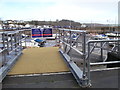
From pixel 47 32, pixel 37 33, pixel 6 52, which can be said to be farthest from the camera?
pixel 47 32

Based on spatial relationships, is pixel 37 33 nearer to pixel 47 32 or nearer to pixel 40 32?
pixel 40 32

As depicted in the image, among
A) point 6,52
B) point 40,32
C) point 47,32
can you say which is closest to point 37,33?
point 40,32

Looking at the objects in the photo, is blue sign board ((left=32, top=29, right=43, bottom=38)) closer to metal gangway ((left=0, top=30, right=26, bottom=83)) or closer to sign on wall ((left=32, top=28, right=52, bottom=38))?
sign on wall ((left=32, top=28, right=52, bottom=38))

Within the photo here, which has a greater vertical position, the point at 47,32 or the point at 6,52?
the point at 47,32

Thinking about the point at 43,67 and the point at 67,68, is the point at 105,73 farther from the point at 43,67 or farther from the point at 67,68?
the point at 43,67

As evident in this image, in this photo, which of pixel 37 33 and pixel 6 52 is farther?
pixel 37 33

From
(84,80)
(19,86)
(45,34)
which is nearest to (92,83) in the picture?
(84,80)

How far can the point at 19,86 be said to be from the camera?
9.20ft

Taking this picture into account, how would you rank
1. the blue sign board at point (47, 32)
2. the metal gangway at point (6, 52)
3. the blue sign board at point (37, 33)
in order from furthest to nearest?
the blue sign board at point (47, 32) < the blue sign board at point (37, 33) < the metal gangway at point (6, 52)

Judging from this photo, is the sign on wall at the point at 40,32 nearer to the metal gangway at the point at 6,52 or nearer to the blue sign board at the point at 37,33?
the blue sign board at the point at 37,33

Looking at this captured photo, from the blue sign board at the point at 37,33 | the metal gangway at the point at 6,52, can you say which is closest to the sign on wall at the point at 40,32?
the blue sign board at the point at 37,33

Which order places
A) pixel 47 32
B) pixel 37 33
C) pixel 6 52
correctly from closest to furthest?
pixel 6 52
pixel 37 33
pixel 47 32

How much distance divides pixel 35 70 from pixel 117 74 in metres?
1.91

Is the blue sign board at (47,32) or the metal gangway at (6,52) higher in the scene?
the blue sign board at (47,32)
